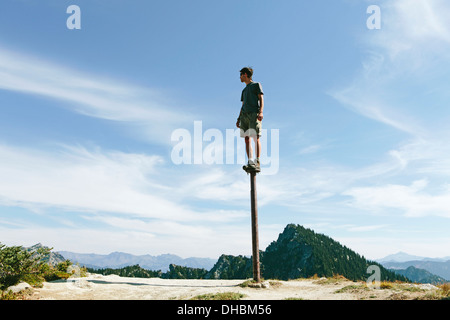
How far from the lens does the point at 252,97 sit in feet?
41.6

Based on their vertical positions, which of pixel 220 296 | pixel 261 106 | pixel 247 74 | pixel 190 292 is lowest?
pixel 190 292

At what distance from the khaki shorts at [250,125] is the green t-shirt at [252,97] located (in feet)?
0.71

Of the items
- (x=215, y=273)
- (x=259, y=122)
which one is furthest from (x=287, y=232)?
(x=259, y=122)

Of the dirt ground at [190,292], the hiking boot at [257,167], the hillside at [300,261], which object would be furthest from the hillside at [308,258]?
the hiking boot at [257,167]

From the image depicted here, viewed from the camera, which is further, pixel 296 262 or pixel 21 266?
pixel 296 262

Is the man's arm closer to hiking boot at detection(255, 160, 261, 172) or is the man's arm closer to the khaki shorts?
the khaki shorts

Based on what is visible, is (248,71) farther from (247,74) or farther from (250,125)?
(250,125)

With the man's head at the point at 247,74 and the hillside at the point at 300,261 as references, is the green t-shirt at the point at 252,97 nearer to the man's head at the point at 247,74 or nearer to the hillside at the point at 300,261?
the man's head at the point at 247,74

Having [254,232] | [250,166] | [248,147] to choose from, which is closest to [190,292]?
[254,232]

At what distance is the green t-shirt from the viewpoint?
1262 cm

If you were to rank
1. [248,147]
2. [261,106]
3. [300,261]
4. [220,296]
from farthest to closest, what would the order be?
[300,261] < [248,147] < [261,106] < [220,296]

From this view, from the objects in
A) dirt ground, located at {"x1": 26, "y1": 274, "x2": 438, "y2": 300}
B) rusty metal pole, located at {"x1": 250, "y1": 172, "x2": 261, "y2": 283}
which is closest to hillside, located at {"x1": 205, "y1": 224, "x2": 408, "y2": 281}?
rusty metal pole, located at {"x1": 250, "y1": 172, "x2": 261, "y2": 283}

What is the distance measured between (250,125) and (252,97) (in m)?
1.20
